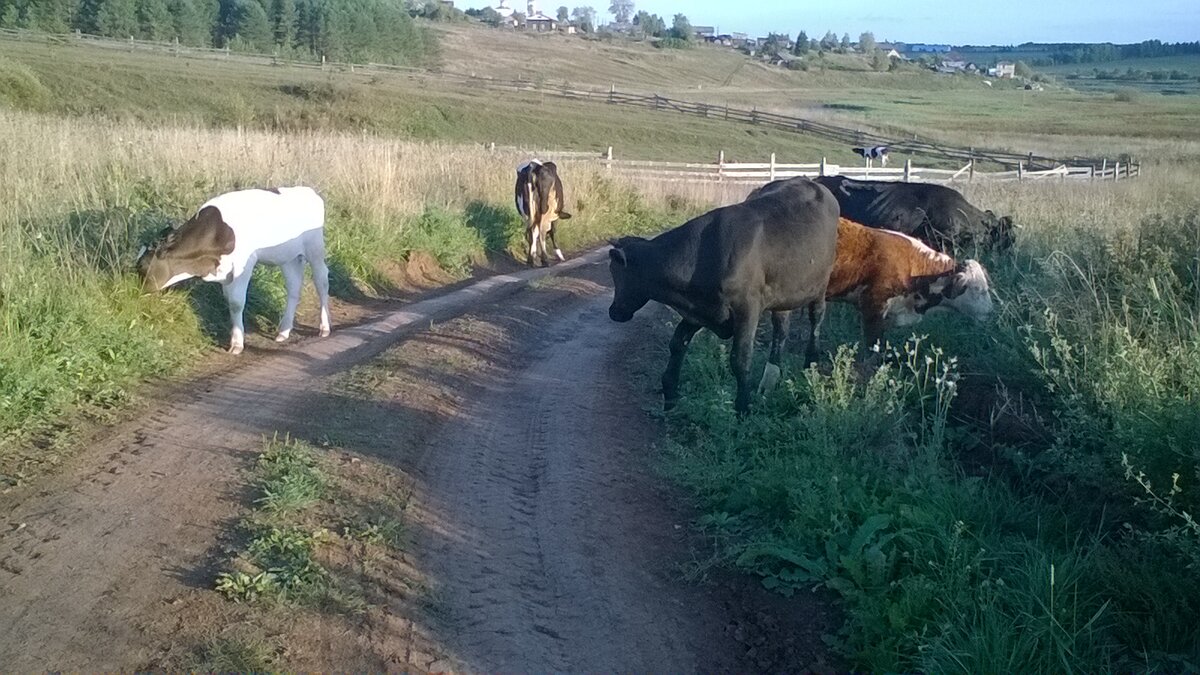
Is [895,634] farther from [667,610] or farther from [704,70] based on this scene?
[704,70]

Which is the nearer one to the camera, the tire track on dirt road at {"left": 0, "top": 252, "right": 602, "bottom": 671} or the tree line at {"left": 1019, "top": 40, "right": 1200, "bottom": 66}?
the tire track on dirt road at {"left": 0, "top": 252, "right": 602, "bottom": 671}

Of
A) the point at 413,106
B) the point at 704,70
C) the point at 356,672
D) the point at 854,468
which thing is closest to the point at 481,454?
the point at 854,468

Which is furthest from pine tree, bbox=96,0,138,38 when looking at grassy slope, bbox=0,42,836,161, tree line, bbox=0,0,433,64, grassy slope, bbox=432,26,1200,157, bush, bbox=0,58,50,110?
bush, bbox=0,58,50,110

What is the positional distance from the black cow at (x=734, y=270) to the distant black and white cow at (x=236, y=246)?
3703 mm

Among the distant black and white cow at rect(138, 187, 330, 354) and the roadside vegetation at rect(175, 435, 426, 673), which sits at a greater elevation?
the distant black and white cow at rect(138, 187, 330, 354)

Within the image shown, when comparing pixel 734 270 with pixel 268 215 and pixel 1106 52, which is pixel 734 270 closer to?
pixel 268 215

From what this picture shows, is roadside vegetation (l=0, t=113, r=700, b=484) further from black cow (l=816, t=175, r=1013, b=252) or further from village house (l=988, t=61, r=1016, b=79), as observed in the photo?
village house (l=988, t=61, r=1016, b=79)

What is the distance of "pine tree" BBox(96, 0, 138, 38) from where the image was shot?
6806cm

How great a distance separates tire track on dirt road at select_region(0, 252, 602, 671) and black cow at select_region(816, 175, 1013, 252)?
686cm

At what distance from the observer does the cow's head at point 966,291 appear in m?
9.44

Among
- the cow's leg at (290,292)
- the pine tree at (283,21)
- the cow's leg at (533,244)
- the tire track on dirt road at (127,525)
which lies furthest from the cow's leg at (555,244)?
the pine tree at (283,21)

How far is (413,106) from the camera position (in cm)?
4922

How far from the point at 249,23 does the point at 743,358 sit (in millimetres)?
74595

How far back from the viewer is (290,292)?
10.6 m
